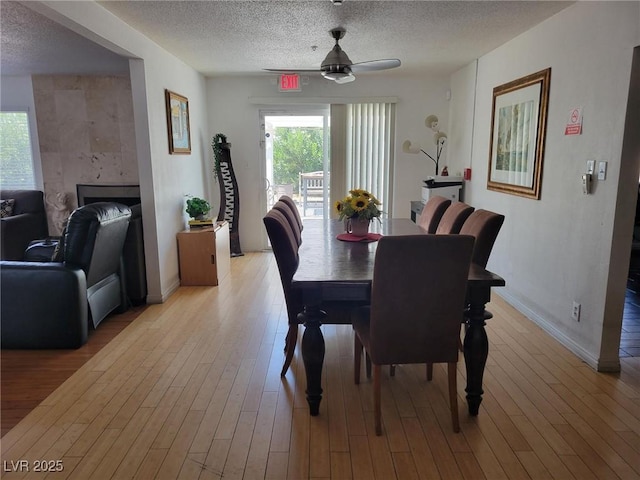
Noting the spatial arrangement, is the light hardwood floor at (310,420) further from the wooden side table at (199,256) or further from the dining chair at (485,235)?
the wooden side table at (199,256)

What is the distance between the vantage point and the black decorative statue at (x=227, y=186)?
536 centimetres

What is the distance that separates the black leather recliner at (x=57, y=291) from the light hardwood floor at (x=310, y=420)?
33 cm

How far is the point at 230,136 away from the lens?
18.9 ft

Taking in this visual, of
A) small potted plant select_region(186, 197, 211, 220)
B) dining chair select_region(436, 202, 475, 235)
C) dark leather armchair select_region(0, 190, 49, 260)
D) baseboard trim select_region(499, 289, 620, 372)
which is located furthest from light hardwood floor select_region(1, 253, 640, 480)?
dark leather armchair select_region(0, 190, 49, 260)

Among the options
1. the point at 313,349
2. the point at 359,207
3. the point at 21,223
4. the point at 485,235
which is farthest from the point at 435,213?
the point at 21,223

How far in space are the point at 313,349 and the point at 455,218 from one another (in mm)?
1442

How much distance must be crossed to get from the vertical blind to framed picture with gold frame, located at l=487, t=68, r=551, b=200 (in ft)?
5.68

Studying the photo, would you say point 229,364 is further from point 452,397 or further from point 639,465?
point 639,465

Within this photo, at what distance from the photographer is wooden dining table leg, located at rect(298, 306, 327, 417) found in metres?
2.15

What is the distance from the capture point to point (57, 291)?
9.44 feet

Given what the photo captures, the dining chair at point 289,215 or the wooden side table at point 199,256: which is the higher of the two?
the dining chair at point 289,215

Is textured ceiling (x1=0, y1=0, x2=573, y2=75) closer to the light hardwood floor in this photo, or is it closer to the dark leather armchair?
the dark leather armchair

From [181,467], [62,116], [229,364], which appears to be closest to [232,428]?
[181,467]

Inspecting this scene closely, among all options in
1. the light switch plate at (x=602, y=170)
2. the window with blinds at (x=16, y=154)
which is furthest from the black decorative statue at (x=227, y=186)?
the light switch plate at (x=602, y=170)
